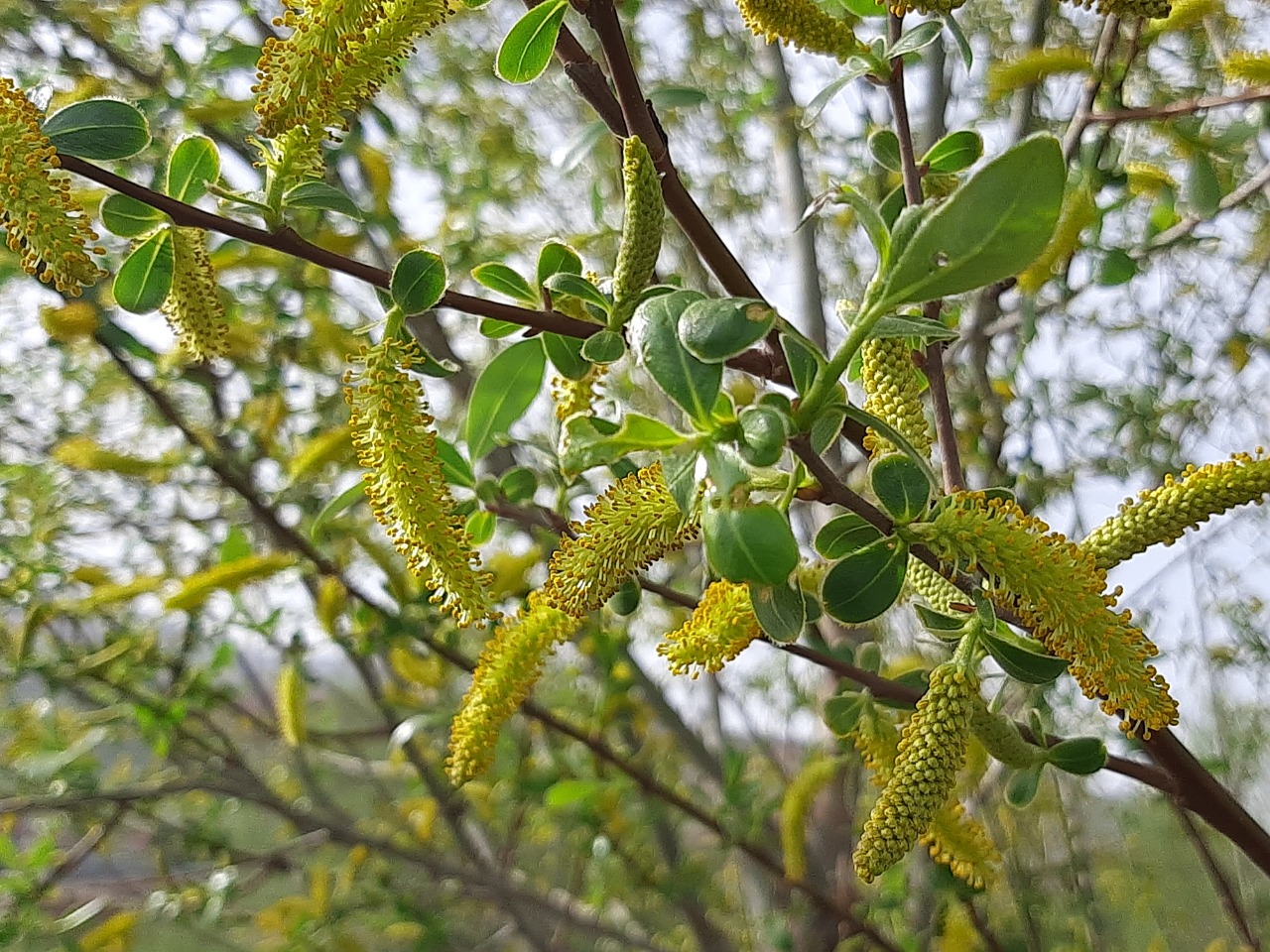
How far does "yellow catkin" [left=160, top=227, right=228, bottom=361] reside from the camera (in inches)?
19.2

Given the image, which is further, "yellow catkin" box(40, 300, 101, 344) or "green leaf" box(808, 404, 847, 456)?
"yellow catkin" box(40, 300, 101, 344)

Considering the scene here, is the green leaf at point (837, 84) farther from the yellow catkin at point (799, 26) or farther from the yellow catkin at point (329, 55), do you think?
the yellow catkin at point (329, 55)

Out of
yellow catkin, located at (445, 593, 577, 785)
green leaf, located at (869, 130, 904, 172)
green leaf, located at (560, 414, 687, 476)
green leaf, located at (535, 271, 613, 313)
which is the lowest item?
green leaf, located at (560, 414, 687, 476)

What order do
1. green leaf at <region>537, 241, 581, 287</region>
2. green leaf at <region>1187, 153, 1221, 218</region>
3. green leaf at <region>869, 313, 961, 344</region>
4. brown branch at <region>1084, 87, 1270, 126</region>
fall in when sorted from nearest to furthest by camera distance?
green leaf at <region>869, 313, 961, 344</region>, green leaf at <region>537, 241, 581, 287</region>, brown branch at <region>1084, 87, 1270, 126</region>, green leaf at <region>1187, 153, 1221, 218</region>

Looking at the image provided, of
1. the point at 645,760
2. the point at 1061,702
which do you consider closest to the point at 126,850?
the point at 645,760

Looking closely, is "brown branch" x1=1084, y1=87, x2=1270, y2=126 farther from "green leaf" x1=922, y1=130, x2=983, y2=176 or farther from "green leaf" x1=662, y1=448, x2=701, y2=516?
"green leaf" x1=662, y1=448, x2=701, y2=516

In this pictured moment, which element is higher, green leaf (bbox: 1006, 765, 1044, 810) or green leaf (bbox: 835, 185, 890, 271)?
green leaf (bbox: 835, 185, 890, 271)

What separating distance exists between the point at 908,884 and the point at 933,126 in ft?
3.62

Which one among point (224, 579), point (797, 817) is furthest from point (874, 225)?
point (797, 817)

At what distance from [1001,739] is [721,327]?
30 cm

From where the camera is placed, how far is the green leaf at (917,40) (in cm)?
49

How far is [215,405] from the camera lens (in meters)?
1.21

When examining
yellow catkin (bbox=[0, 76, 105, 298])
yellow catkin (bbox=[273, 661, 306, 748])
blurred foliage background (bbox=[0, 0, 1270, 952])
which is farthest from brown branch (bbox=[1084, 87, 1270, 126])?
yellow catkin (bbox=[273, 661, 306, 748])

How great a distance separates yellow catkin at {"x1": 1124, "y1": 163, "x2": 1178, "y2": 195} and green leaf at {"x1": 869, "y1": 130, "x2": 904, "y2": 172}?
0.39m
